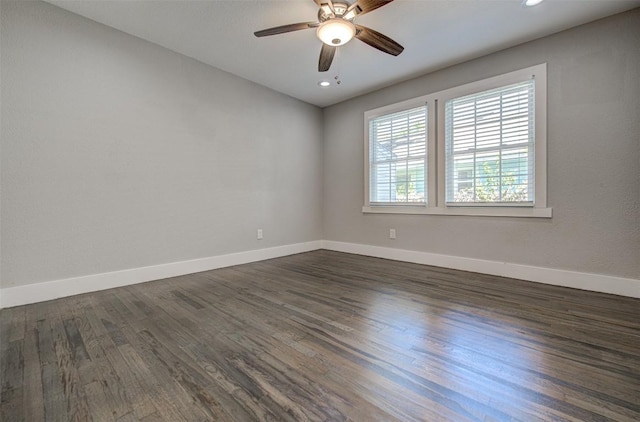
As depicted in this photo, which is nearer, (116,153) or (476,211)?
(116,153)

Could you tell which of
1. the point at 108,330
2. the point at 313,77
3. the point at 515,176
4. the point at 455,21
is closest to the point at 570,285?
the point at 515,176

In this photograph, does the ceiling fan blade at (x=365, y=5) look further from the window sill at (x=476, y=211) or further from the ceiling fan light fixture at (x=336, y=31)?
the window sill at (x=476, y=211)

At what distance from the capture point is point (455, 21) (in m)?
2.63

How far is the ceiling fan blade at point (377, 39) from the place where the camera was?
2311 millimetres

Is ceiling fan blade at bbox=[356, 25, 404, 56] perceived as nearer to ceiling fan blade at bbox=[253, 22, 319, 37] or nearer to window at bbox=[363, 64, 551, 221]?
ceiling fan blade at bbox=[253, 22, 319, 37]

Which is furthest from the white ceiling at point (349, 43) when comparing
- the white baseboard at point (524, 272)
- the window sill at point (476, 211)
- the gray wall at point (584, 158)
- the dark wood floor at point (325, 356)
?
the dark wood floor at point (325, 356)

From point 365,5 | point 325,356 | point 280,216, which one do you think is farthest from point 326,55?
point 325,356

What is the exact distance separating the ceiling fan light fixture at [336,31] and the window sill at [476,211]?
2404 mm

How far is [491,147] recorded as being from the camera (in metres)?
3.18

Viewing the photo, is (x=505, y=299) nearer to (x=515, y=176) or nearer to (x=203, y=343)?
(x=515, y=176)

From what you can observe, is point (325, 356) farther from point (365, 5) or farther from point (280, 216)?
point (280, 216)

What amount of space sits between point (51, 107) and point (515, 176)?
468 centimetres

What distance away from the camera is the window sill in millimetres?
2930

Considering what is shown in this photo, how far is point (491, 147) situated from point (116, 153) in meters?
4.11
